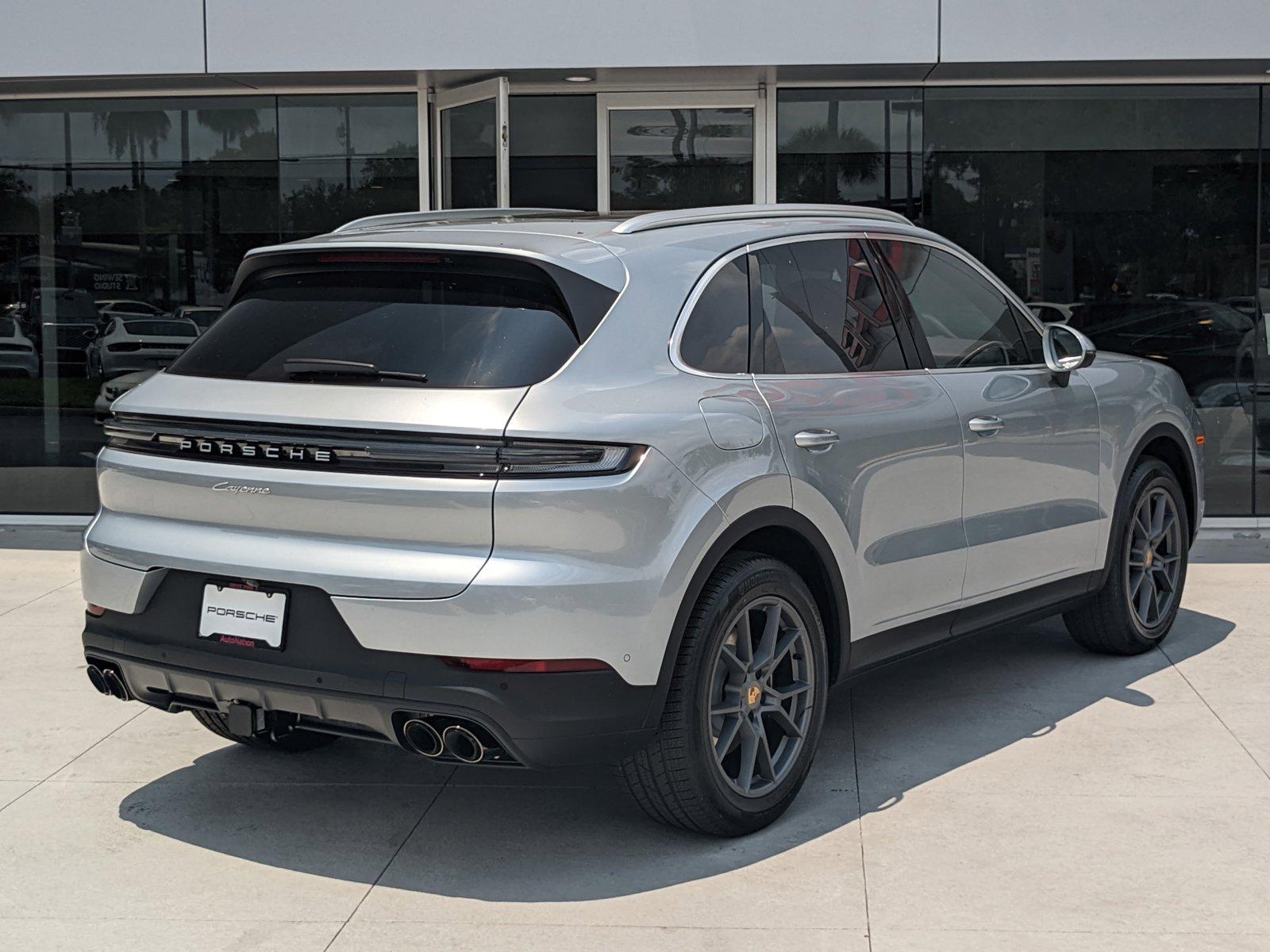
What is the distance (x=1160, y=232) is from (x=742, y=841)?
7387 millimetres

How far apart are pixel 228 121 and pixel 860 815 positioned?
801 centimetres

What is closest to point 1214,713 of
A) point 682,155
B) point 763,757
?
point 763,757

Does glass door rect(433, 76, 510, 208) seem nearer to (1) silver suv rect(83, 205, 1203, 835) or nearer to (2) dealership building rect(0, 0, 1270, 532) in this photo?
(2) dealership building rect(0, 0, 1270, 532)

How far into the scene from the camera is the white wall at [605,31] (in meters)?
9.12

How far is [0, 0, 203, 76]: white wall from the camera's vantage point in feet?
31.0

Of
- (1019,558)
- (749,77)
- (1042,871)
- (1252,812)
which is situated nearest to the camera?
(1042,871)

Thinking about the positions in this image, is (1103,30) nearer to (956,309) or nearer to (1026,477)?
(956,309)

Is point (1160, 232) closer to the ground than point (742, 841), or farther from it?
farther from it

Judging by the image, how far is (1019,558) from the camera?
5.60 metres

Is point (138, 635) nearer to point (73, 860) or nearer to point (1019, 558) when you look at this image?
point (73, 860)

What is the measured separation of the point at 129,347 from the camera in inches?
437

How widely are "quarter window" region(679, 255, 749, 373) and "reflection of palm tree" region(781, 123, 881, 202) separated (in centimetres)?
593

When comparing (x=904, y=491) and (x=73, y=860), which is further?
(x=904, y=491)

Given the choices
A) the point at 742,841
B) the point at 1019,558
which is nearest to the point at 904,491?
the point at 1019,558
